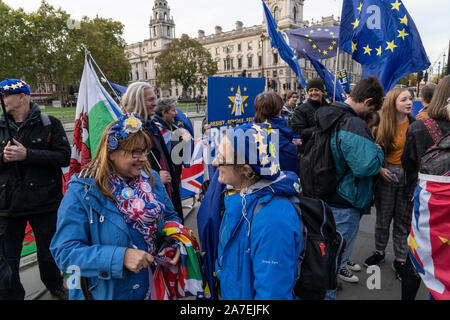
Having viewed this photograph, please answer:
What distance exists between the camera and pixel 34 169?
2.56m

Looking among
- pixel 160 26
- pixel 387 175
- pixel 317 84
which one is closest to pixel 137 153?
pixel 387 175

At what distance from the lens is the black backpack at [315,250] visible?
1.36 m

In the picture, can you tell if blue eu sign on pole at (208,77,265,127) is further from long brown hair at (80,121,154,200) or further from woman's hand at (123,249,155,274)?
woman's hand at (123,249,155,274)

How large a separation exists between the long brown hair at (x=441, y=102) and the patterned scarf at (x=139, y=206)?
82.2 inches

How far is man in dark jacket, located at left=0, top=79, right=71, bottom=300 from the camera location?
2.41 meters

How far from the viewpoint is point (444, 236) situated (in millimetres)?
1431

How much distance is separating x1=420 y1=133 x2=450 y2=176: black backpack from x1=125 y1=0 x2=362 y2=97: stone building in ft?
187

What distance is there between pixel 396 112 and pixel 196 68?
52.3 m

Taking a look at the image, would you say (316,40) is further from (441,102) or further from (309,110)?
(441,102)

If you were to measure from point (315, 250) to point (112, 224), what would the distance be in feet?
3.14

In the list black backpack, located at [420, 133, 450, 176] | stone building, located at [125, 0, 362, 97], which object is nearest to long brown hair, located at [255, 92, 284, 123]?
black backpack, located at [420, 133, 450, 176]

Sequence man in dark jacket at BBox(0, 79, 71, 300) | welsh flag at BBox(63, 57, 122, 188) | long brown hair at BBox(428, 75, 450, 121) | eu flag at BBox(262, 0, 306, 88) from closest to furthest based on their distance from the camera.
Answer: long brown hair at BBox(428, 75, 450, 121)
man in dark jacket at BBox(0, 79, 71, 300)
welsh flag at BBox(63, 57, 122, 188)
eu flag at BBox(262, 0, 306, 88)

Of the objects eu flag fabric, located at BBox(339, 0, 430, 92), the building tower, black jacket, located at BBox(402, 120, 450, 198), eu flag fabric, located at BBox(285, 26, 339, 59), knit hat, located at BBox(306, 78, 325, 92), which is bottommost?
black jacket, located at BBox(402, 120, 450, 198)

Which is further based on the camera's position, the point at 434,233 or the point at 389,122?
the point at 389,122
